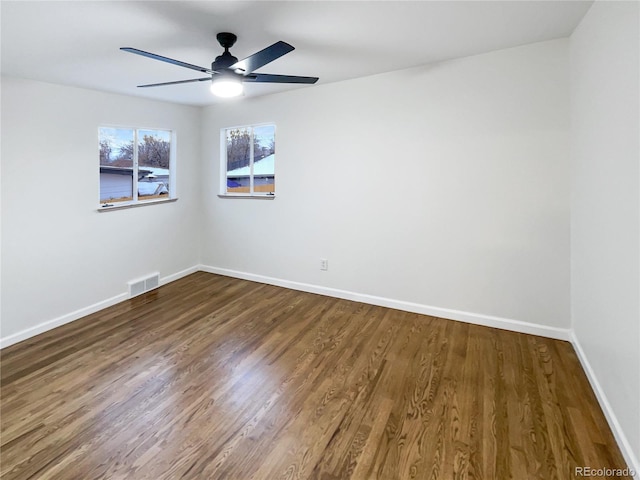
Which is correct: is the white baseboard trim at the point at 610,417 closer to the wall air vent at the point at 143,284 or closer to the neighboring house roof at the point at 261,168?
the neighboring house roof at the point at 261,168

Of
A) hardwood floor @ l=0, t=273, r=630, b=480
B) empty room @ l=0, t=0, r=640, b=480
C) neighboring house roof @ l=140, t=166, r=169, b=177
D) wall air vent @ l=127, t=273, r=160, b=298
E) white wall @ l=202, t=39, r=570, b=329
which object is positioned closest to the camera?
hardwood floor @ l=0, t=273, r=630, b=480

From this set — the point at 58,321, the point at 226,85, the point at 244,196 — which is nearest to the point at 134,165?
the point at 244,196

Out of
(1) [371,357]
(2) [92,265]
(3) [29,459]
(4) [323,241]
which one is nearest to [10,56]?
(2) [92,265]

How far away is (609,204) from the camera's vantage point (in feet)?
6.22

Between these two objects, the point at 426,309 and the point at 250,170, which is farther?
the point at 250,170

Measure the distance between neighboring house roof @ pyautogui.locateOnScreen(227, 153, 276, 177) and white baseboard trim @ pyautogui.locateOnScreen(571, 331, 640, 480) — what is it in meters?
3.65

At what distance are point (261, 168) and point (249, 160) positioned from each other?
243 millimetres

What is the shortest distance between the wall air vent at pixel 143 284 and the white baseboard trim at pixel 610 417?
14.7 ft

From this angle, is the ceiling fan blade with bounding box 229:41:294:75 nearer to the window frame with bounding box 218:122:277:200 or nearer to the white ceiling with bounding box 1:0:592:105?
the white ceiling with bounding box 1:0:592:105

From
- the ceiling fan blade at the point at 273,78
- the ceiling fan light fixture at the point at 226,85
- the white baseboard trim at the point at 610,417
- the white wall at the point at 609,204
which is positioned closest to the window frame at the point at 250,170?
the ceiling fan blade at the point at 273,78

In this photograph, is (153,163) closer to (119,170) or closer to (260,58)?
(119,170)

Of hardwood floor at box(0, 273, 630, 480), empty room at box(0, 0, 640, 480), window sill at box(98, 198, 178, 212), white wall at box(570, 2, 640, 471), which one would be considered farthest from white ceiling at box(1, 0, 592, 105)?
hardwood floor at box(0, 273, 630, 480)

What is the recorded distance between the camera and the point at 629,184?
1.64 metres

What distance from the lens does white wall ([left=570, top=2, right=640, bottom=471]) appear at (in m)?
1.59
